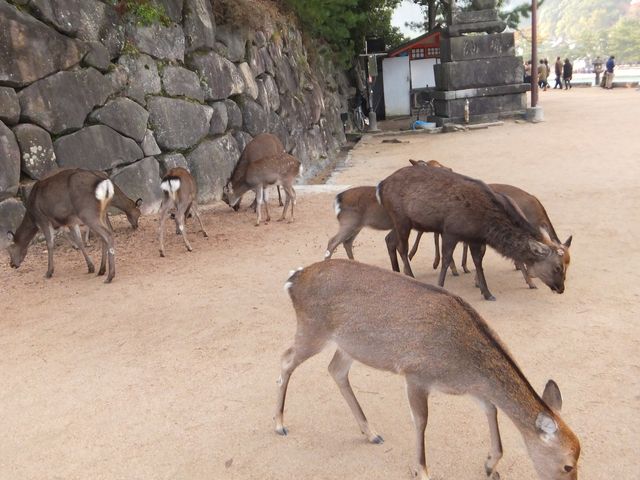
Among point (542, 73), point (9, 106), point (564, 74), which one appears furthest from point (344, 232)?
point (564, 74)

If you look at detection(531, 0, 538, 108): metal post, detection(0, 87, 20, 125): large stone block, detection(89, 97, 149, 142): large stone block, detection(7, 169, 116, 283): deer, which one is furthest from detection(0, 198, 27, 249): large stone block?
detection(531, 0, 538, 108): metal post

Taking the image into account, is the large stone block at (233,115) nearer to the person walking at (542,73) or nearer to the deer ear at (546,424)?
the deer ear at (546,424)

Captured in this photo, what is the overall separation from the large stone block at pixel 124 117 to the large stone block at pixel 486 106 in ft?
39.8

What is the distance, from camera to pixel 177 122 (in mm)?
9688

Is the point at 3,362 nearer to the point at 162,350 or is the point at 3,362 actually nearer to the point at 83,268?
the point at 162,350

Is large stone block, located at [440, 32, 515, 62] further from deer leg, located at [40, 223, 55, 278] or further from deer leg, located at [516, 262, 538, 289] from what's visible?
deer leg, located at [40, 223, 55, 278]

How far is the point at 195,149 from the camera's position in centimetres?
1000

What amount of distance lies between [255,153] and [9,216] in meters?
3.83

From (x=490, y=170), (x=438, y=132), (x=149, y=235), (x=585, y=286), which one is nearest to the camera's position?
(x=585, y=286)

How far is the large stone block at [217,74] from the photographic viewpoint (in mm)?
10477

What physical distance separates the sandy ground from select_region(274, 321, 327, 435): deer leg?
0.36 ft

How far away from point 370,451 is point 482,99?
17.4 m

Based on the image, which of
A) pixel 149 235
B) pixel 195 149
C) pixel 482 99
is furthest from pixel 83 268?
pixel 482 99

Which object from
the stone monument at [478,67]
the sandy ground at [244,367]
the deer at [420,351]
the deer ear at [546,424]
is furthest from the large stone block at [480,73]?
the deer ear at [546,424]
